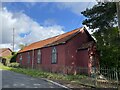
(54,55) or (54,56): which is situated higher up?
(54,55)

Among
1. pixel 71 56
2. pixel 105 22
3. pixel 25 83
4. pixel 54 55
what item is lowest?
pixel 25 83

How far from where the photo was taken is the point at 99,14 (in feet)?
56.3

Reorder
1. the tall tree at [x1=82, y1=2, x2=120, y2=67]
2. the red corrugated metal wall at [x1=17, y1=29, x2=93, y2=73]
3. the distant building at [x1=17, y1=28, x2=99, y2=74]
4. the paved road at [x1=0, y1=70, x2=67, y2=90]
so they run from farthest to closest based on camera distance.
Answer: the red corrugated metal wall at [x1=17, y1=29, x2=93, y2=73]
the distant building at [x1=17, y1=28, x2=99, y2=74]
the tall tree at [x1=82, y1=2, x2=120, y2=67]
the paved road at [x1=0, y1=70, x2=67, y2=90]

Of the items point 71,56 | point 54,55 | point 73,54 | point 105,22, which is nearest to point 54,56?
point 54,55

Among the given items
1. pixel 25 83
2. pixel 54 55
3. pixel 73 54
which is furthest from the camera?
pixel 54 55

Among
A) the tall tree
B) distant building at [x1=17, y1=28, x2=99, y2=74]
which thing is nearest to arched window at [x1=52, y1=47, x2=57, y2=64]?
distant building at [x1=17, y1=28, x2=99, y2=74]

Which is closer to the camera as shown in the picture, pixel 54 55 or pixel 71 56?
pixel 71 56

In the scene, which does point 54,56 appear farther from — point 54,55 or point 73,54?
point 73,54

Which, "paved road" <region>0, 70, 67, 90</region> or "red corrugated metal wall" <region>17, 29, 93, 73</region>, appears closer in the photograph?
"paved road" <region>0, 70, 67, 90</region>

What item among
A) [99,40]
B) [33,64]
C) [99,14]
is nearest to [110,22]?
[99,14]

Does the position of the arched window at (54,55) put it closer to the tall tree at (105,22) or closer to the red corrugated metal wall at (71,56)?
the red corrugated metal wall at (71,56)

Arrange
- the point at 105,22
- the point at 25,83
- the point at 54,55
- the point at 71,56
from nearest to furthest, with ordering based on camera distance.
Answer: the point at 25,83 < the point at 105,22 < the point at 71,56 < the point at 54,55

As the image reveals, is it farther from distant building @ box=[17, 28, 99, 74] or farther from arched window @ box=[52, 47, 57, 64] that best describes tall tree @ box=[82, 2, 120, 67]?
arched window @ box=[52, 47, 57, 64]

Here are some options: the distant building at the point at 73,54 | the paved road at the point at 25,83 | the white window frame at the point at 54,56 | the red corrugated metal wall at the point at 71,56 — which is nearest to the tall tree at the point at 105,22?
the distant building at the point at 73,54
